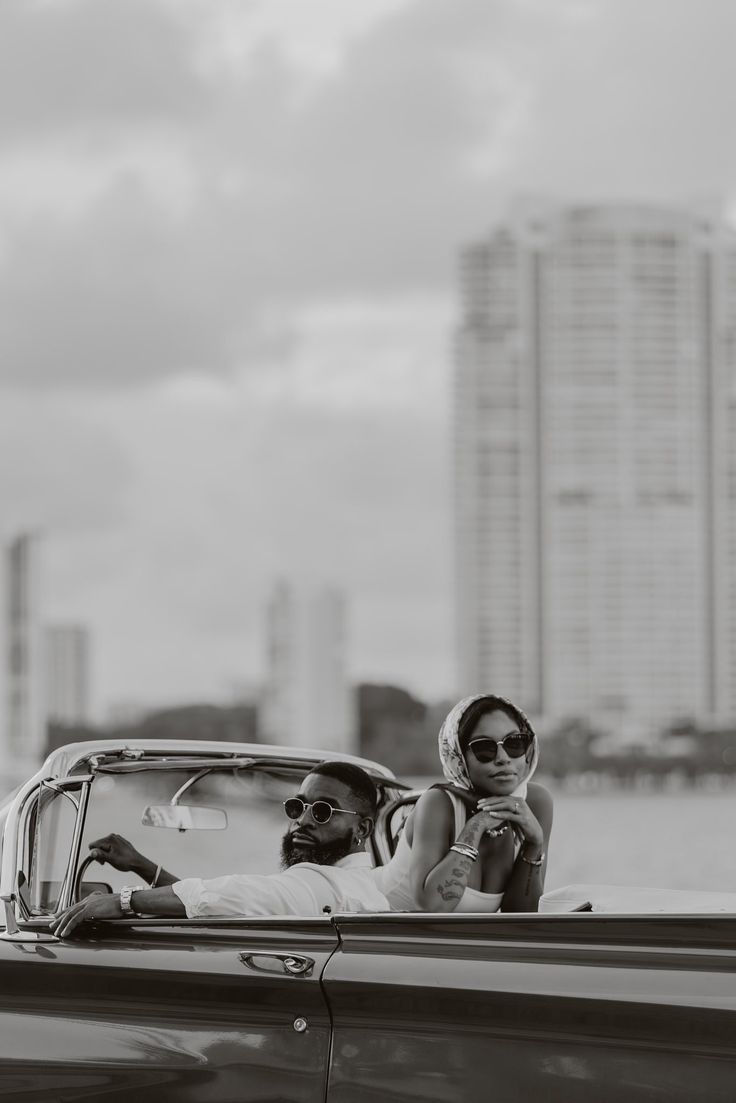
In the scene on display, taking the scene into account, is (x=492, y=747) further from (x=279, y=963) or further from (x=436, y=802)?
(x=279, y=963)

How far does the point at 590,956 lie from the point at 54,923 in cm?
140

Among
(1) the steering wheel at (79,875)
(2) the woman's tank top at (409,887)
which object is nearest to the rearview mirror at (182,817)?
(1) the steering wheel at (79,875)

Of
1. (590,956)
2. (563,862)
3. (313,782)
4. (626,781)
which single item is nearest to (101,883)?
(313,782)

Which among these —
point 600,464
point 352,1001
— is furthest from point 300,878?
point 600,464

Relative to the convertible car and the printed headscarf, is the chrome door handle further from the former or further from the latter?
the printed headscarf

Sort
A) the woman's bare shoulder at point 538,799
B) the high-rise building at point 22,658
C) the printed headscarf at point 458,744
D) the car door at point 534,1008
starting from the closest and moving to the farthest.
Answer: the car door at point 534,1008, the printed headscarf at point 458,744, the woman's bare shoulder at point 538,799, the high-rise building at point 22,658

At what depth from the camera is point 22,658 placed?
114m

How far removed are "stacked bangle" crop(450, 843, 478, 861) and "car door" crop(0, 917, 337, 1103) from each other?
42 cm

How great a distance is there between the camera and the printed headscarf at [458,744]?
4.29 meters

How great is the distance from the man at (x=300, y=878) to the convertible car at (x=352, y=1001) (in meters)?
0.06

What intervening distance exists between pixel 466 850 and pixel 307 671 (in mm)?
145712

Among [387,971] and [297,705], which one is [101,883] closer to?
[387,971]

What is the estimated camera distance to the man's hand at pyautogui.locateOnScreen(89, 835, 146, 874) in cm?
434

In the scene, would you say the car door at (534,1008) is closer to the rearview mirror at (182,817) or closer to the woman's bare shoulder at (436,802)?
the woman's bare shoulder at (436,802)
